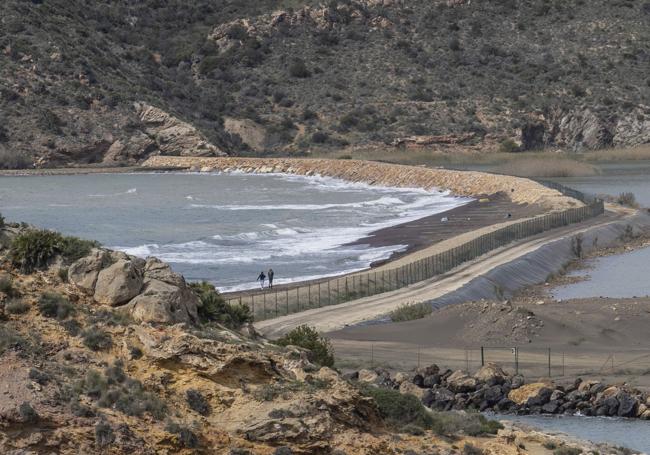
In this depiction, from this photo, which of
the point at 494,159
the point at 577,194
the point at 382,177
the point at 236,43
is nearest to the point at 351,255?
the point at 577,194

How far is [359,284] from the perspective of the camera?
4847cm

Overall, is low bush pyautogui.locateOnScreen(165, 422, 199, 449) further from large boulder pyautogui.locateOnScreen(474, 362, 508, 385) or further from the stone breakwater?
the stone breakwater

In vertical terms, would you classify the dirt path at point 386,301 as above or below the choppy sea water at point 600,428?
Result: above

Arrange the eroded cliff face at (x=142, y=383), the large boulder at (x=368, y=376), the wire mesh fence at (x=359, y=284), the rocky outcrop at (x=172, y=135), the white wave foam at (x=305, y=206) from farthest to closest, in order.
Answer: the rocky outcrop at (x=172, y=135), the white wave foam at (x=305, y=206), the wire mesh fence at (x=359, y=284), the large boulder at (x=368, y=376), the eroded cliff face at (x=142, y=383)

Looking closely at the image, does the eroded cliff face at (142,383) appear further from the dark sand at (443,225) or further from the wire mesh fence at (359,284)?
the dark sand at (443,225)

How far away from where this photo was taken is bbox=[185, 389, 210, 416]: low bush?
1830 centimetres

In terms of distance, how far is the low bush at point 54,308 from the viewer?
1928cm

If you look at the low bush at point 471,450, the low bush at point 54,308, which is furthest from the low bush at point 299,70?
the low bush at point 54,308

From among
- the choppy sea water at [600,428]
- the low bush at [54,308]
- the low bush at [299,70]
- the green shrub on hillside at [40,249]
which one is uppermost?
the low bush at [299,70]

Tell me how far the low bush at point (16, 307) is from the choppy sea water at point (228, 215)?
99.9 feet

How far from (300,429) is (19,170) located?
420ft

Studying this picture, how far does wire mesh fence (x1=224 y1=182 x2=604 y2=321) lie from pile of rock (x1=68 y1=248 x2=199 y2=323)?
59.5ft

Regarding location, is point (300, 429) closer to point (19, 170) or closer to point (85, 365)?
point (85, 365)

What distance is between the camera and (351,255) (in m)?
60.9
